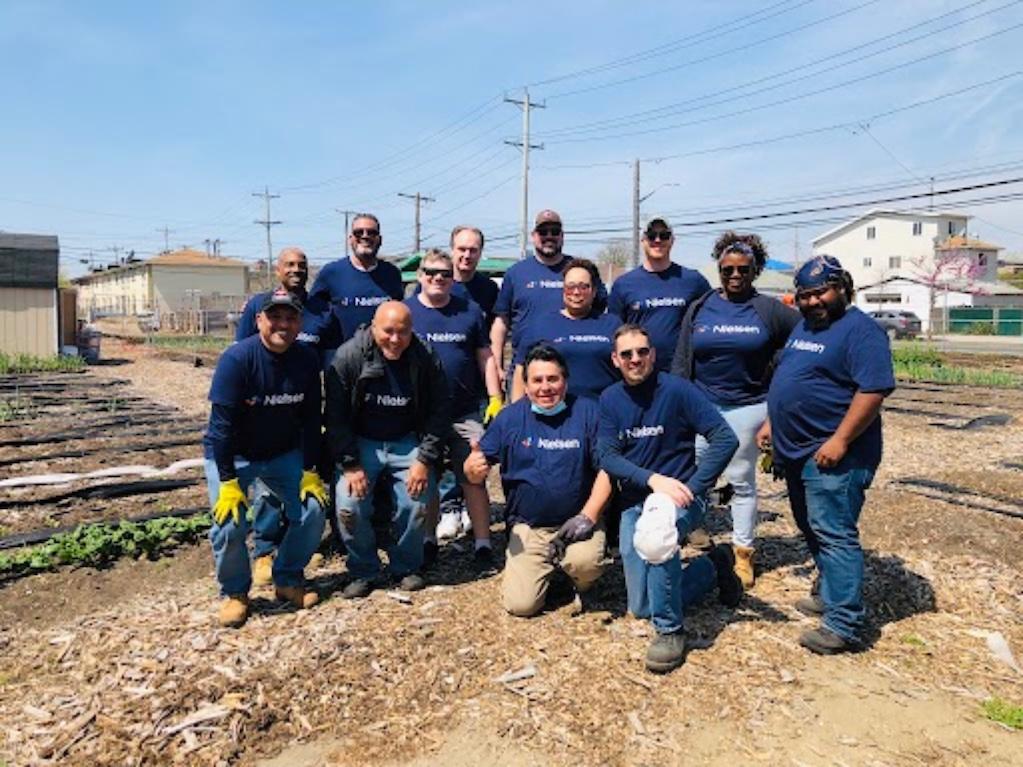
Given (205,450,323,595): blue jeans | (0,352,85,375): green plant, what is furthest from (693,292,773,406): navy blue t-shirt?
(0,352,85,375): green plant

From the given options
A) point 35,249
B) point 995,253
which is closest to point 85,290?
point 35,249

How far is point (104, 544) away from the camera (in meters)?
5.41

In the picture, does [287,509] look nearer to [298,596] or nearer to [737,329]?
[298,596]

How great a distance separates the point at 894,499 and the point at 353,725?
5444mm

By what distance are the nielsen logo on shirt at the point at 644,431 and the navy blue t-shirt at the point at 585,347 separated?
2.29 ft

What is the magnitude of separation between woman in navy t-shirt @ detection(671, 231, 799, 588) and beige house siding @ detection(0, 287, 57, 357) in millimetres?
21616

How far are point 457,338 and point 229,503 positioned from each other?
1815 millimetres

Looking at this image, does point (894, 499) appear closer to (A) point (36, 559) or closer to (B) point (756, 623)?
(B) point (756, 623)

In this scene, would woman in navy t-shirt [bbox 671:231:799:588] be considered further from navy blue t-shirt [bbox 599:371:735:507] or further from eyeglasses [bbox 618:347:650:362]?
eyeglasses [bbox 618:347:650:362]

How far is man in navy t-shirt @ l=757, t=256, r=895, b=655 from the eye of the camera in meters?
3.83

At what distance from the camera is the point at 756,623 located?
168 inches

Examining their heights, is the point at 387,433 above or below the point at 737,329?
below

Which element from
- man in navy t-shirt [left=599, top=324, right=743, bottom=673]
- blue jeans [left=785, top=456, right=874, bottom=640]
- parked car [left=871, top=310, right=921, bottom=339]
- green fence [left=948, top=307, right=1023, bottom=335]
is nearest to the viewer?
blue jeans [left=785, top=456, right=874, bottom=640]

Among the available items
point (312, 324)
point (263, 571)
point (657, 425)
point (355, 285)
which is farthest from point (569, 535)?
point (355, 285)
